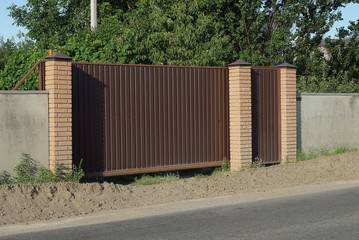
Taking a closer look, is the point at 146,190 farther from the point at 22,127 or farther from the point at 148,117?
the point at 22,127

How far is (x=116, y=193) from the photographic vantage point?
10461 mm

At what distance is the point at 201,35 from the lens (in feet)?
58.3

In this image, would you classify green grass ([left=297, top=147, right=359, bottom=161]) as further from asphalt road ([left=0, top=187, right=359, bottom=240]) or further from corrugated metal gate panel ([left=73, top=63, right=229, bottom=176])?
asphalt road ([left=0, top=187, right=359, bottom=240])

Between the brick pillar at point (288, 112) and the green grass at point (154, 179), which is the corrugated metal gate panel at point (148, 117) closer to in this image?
the green grass at point (154, 179)

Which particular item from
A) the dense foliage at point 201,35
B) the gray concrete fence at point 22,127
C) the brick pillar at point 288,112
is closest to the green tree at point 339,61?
the dense foliage at point 201,35

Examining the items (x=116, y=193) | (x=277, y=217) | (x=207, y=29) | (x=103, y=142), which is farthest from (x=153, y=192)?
(x=207, y=29)

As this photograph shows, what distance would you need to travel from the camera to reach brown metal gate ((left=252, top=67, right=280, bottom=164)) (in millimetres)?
13758

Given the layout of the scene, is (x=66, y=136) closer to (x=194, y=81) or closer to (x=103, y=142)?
(x=103, y=142)

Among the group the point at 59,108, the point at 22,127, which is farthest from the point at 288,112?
the point at 22,127

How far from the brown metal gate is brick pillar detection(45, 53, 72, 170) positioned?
4697 mm

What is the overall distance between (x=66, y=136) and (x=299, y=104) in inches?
266

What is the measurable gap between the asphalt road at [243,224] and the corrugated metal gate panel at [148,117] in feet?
9.31

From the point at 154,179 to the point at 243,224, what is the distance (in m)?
4.05

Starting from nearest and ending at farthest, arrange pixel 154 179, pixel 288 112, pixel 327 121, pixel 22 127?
pixel 22 127, pixel 154 179, pixel 288 112, pixel 327 121
